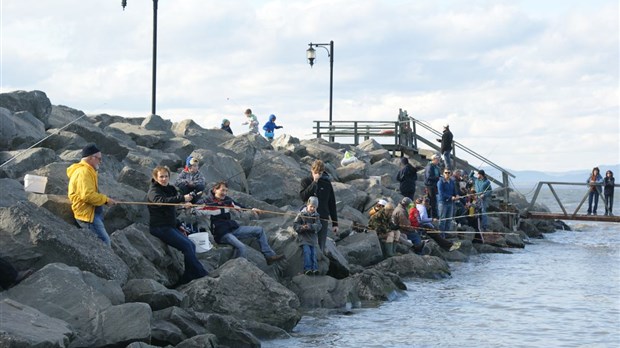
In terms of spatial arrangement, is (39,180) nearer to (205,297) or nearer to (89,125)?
(205,297)

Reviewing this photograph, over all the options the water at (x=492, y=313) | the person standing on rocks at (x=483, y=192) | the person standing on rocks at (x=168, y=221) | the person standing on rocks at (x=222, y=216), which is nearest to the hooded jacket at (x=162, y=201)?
the person standing on rocks at (x=168, y=221)

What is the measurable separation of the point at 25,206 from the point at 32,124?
8799 mm

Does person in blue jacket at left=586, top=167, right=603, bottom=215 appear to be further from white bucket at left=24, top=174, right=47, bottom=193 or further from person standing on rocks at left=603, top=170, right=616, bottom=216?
white bucket at left=24, top=174, right=47, bottom=193

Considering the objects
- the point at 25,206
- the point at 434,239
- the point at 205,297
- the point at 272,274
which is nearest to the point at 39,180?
the point at 25,206

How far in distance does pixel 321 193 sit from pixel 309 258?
101cm

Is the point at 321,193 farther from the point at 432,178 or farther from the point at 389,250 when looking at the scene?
the point at 432,178

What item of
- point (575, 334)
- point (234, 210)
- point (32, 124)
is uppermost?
point (32, 124)

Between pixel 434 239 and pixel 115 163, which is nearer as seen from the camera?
pixel 115 163

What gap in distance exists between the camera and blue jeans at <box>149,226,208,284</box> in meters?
12.6

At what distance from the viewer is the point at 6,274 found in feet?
32.4

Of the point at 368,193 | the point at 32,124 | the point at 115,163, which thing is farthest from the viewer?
the point at 368,193

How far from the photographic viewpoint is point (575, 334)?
12953 mm

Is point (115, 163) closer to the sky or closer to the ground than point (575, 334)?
closer to the sky

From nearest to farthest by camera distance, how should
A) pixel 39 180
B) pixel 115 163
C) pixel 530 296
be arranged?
1. pixel 39 180
2. pixel 530 296
3. pixel 115 163
